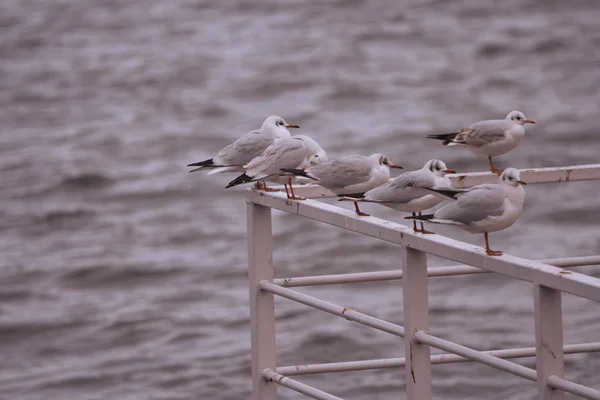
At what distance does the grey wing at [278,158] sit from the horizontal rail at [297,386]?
0.74m

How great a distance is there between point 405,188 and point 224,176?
15058 millimetres

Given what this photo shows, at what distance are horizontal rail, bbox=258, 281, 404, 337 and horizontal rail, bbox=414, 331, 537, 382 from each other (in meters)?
0.11

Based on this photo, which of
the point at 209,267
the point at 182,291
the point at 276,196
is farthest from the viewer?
the point at 209,267

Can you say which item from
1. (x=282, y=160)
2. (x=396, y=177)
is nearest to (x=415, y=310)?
(x=396, y=177)

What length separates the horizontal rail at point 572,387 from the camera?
7.50 ft

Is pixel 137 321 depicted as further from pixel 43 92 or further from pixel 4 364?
pixel 43 92

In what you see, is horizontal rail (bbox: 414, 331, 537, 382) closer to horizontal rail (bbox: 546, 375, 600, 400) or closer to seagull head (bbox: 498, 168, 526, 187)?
horizontal rail (bbox: 546, 375, 600, 400)

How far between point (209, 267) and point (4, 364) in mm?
4208

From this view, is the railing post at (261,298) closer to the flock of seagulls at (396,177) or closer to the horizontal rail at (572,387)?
the flock of seagulls at (396,177)

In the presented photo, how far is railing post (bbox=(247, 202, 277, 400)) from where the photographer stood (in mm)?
3426

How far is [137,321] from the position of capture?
1266cm

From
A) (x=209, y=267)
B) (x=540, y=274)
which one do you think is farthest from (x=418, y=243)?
(x=209, y=267)

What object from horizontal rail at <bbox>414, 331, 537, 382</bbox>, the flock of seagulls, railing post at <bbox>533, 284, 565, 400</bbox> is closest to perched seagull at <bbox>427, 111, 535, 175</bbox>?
the flock of seagulls

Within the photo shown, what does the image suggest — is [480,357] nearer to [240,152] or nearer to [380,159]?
[380,159]
